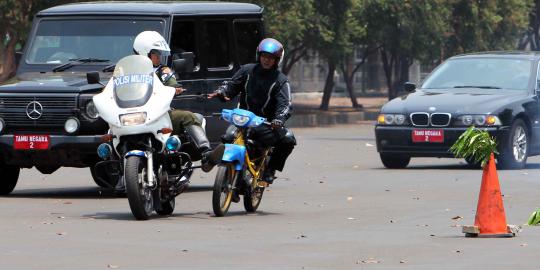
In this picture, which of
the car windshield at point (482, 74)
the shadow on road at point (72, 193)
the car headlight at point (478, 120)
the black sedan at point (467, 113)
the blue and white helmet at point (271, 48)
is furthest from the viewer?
the car windshield at point (482, 74)

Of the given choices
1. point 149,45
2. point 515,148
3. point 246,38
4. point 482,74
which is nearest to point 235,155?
point 149,45

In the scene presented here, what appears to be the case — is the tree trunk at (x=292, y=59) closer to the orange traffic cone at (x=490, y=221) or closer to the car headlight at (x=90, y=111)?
the car headlight at (x=90, y=111)

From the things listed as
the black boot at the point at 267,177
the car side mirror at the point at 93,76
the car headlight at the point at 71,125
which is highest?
the car side mirror at the point at 93,76

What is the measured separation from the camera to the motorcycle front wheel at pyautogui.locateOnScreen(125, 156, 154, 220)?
41.9 feet

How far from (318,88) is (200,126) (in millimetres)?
57586

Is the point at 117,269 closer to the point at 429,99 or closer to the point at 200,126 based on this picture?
the point at 200,126

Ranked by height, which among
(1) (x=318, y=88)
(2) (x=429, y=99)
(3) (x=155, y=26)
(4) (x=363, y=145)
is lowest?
(1) (x=318, y=88)

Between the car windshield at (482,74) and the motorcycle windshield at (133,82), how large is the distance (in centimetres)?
882

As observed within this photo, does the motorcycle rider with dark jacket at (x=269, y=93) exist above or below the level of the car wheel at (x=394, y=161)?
above

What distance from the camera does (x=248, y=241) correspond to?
11.2 meters

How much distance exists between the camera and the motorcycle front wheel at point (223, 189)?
43.2 ft

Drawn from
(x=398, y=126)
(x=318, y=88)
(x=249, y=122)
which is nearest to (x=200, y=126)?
(x=249, y=122)

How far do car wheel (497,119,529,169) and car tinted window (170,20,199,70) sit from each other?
16.2 feet

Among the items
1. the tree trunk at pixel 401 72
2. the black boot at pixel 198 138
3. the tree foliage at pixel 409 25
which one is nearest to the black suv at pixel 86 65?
the black boot at pixel 198 138
